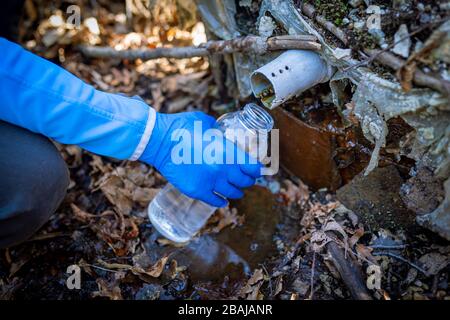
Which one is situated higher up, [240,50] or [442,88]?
[442,88]

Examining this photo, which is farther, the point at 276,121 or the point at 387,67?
the point at 276,121

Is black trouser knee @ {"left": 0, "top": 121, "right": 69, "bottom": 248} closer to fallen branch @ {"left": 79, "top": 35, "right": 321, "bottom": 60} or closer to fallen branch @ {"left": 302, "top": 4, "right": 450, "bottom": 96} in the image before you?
fallen branch @ {"left": 79, "top": 35, "right": 321, "bottom": 60}

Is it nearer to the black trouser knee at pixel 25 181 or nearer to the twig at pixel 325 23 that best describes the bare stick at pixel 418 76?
the twig at pixel 325 23

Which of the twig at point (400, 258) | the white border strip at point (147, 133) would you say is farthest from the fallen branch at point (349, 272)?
the white border strip at point (147, 133)

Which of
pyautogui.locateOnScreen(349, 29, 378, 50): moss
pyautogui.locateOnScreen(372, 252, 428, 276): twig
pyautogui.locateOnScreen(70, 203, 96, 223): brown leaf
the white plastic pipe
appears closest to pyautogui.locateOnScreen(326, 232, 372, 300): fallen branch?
pyautogui.locateOnScreen(372, 252, 428, 276): twig

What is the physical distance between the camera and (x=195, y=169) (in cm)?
204

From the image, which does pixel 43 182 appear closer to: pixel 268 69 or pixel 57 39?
pixel 268 69

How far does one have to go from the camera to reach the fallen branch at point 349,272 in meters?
1.73

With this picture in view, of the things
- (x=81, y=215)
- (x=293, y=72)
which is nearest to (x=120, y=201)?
(x=81, y=215)

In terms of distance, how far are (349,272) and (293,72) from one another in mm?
968

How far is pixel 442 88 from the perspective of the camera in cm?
145

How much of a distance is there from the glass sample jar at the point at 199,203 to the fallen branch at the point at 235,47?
31cm

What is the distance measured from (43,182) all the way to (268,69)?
124cm
